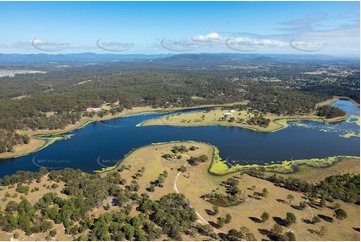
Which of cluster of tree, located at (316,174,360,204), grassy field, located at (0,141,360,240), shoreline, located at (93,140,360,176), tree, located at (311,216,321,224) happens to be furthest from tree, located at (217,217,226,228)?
cluster of tree, located at (316,174,360,204)

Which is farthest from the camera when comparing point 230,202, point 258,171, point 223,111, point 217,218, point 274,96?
point 274,96

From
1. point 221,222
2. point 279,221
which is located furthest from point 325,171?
point 221,222

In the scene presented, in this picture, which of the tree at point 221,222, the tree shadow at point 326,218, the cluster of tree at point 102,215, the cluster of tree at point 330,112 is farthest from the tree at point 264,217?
the cluster of tree at point 330,112

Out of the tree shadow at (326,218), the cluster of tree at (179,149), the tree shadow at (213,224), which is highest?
the cluster of tree at (179,149)

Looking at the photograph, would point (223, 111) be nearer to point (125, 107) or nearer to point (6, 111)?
point (125, 107)

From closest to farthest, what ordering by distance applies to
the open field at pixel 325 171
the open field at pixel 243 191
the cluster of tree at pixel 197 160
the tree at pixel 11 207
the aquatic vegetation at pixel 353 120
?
the open field at pixel 243 191 → the tree at pixel 11 207 → the open field at pixel 325 171 → the cluster of tree at pixel 197 160 → the aquatic vegetation at pixel 353 120

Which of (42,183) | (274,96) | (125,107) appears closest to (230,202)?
(42,183)

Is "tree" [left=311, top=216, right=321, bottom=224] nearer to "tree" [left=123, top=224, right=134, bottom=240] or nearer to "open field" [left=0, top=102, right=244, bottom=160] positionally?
"tree" [left=123, top=224, right=134, bottom=240]

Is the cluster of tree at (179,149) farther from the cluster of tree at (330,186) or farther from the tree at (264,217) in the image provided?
the tree at (264,217)
